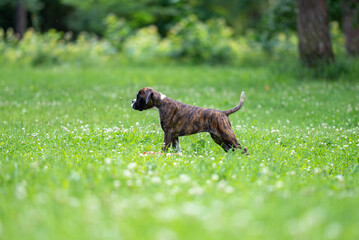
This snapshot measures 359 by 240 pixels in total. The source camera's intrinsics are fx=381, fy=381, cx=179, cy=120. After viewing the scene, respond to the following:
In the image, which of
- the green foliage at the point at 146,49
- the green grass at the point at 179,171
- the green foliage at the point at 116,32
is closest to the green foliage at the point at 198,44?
the green foliage at the point at 146,49

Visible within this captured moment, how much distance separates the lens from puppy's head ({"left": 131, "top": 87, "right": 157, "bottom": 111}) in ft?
18.0

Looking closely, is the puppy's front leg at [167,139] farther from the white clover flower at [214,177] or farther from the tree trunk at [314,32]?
the tree trunk at [314,32]

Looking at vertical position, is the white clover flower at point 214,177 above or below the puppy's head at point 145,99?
below

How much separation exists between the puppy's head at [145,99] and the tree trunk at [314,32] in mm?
9161

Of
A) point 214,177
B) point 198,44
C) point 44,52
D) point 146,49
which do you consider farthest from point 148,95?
point 146,49

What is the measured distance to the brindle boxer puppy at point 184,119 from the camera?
18.0ft

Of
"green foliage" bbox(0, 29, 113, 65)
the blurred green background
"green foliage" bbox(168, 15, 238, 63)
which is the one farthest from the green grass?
"green foliage" bbox(168, 15, 238, 63)

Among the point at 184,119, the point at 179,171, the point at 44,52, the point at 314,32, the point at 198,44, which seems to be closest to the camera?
the point at 179,171

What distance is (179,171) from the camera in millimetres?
4465

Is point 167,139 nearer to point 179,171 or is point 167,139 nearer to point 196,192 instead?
point 179,171

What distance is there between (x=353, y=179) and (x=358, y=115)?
182 inches

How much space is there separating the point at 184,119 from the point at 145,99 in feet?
2.09

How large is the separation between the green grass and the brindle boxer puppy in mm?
321

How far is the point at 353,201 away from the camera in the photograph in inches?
130
